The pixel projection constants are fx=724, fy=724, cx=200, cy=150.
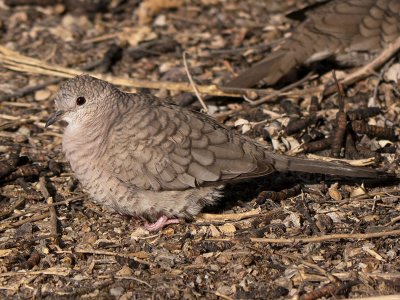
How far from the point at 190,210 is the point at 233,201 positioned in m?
0.44

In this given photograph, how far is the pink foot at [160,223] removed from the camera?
495cm

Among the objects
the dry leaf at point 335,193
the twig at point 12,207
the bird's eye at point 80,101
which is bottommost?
the dry leaf at point 335,193

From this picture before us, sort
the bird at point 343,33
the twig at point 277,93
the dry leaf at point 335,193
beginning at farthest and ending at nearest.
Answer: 1. the bird at point 343,33
2. the twig at point 277,93
3. the dry leaf at point 335,193

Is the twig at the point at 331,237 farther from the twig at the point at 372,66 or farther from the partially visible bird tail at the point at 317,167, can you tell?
the twig at the point at 372,66

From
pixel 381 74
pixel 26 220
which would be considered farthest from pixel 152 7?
pixel 26 220

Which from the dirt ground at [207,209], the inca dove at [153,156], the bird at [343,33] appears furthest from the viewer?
the bird at [343,33]

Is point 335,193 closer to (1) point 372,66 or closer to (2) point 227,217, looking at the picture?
(2) point 227,217

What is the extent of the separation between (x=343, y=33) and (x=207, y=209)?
2.77 metres

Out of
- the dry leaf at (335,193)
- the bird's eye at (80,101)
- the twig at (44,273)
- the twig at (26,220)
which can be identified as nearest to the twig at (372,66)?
the dry leaf at (335,193)

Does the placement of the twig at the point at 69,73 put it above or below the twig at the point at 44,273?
above

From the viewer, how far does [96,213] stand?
5.20 metres

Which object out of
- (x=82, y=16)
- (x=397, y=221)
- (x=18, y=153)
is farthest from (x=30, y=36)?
(x=397, y=221)

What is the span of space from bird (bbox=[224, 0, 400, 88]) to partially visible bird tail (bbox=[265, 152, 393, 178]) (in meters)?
2.01

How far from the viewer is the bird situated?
693 cm
